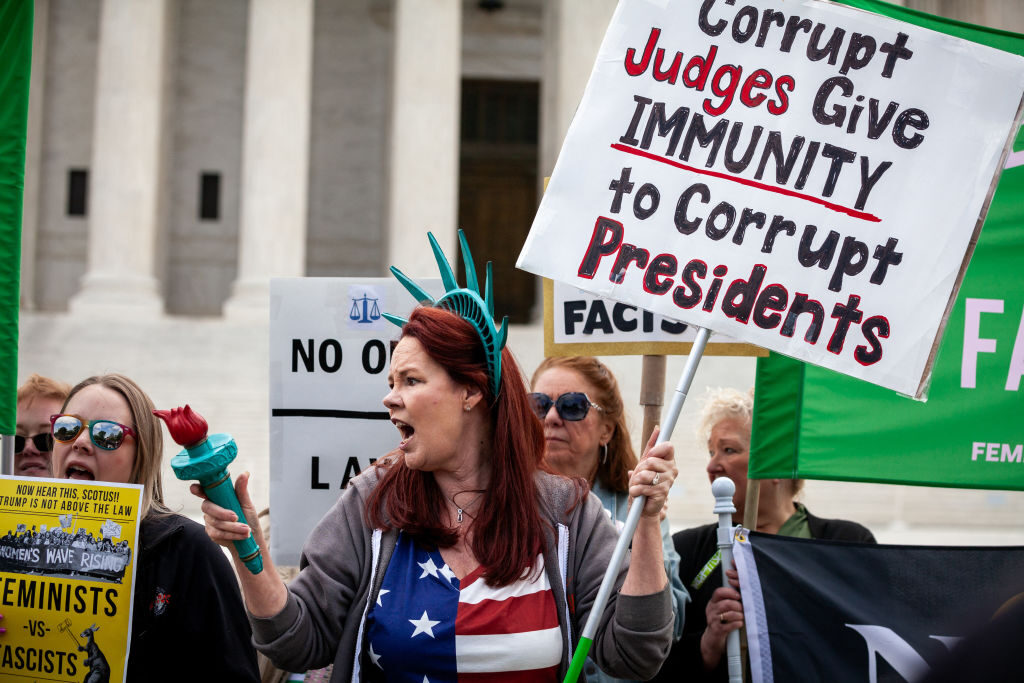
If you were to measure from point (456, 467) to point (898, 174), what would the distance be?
5.16ft

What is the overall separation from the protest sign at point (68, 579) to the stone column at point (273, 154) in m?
20.1

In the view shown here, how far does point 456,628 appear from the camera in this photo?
283 centimetres

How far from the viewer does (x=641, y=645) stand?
114 inches

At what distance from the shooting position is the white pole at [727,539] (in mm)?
3576

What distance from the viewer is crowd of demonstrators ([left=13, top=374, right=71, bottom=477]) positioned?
429 cm

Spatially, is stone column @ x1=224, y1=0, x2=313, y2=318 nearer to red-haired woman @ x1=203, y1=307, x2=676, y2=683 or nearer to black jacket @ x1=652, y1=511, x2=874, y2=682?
black jacket @ x1=652, y1=511, x2=874, y2=682

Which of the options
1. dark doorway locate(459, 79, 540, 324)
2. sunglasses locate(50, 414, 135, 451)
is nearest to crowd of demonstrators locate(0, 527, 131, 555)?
sunglasses locate(50, 414, 135, 451)

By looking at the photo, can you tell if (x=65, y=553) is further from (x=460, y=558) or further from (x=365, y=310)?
(x=365, y=310)

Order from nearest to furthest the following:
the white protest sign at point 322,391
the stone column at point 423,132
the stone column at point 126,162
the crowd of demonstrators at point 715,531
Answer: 1. the crowd of demonstrators at point 715,531
2. the white protest sign at point 322,391
3. the stone column at point 126,162
4. the stone column at point 423,132

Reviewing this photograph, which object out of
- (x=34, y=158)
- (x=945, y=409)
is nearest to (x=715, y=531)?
(x=945, y=409)

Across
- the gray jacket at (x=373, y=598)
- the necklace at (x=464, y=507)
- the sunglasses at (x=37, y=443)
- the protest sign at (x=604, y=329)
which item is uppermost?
the protest sign at (x=604, y=329)

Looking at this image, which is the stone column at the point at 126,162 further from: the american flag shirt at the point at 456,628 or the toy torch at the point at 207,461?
the toy torch at the point at 207,461

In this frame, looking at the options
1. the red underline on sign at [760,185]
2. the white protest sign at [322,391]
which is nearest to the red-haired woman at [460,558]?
the red underline on sign at [760,185]

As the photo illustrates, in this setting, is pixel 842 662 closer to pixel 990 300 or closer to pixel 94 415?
pixel 990 300
